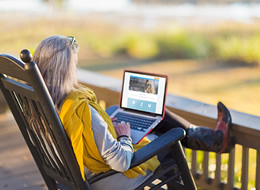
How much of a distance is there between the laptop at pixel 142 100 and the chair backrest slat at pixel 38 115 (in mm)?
464

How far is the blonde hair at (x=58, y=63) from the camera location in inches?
68.4

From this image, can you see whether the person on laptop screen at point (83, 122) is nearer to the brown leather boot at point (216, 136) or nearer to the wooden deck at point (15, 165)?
the brown leather boot at point (216, 136)

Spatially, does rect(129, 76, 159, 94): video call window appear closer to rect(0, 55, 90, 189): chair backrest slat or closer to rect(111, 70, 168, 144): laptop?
rect(111, 70, 168, 144): laptop

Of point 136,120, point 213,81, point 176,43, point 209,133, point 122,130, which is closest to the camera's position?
point 122,130

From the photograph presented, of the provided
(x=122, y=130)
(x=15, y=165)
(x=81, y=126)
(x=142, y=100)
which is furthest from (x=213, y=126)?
(x=15, y=165)

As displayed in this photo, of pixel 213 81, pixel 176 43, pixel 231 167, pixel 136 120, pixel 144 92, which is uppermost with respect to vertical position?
pixel 144 92

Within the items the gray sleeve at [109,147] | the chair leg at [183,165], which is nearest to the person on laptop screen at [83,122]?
the gray sleeve at [109,147]

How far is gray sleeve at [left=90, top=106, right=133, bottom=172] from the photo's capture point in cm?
177

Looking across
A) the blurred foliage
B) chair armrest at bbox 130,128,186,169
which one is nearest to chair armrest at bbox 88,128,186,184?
chair armrest at bbox 130,128,186,169

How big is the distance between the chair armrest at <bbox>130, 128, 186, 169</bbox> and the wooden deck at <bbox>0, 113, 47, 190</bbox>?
4.18 ft

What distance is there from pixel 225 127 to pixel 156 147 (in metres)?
0.64

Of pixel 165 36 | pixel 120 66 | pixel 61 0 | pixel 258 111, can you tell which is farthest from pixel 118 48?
pixel 61 0

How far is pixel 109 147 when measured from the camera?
1787 millimetres

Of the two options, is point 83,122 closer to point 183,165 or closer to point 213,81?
point 183,165
